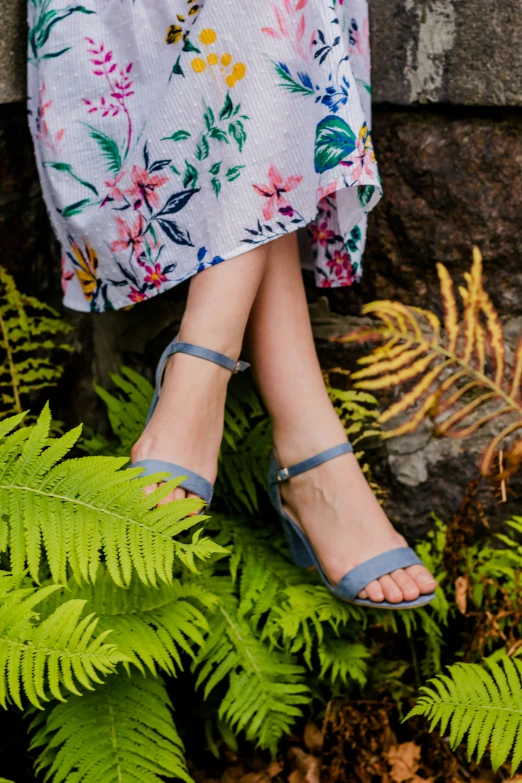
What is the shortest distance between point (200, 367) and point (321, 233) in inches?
19.1

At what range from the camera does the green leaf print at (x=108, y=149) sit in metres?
1.43

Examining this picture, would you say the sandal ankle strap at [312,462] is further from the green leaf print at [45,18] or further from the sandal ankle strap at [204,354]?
the green leaf print at [45,18]

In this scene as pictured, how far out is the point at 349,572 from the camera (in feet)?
4.67

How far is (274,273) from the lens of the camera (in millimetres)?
1493

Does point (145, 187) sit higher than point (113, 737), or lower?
higher

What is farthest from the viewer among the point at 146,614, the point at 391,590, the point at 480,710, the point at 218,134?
the point at 391,590

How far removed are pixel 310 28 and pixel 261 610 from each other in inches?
43.6

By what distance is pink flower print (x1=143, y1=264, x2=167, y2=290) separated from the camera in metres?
1.41

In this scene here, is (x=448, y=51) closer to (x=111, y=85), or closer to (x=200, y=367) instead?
(x=111, y=85)

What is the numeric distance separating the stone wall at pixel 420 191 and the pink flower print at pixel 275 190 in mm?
514

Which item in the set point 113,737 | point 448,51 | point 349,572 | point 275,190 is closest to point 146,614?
point 113,737

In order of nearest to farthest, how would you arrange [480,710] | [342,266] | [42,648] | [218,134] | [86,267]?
1. [42,648]
2. [480,710]
3. [218,134]
4. [86,267]
5. [342,266]

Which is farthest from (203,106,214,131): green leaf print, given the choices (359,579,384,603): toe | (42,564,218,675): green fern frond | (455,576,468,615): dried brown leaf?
(455,576,468,615): dried brown leaf

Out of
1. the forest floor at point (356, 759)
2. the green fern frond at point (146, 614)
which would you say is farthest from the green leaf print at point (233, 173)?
the forest floor at point (356, 759)
